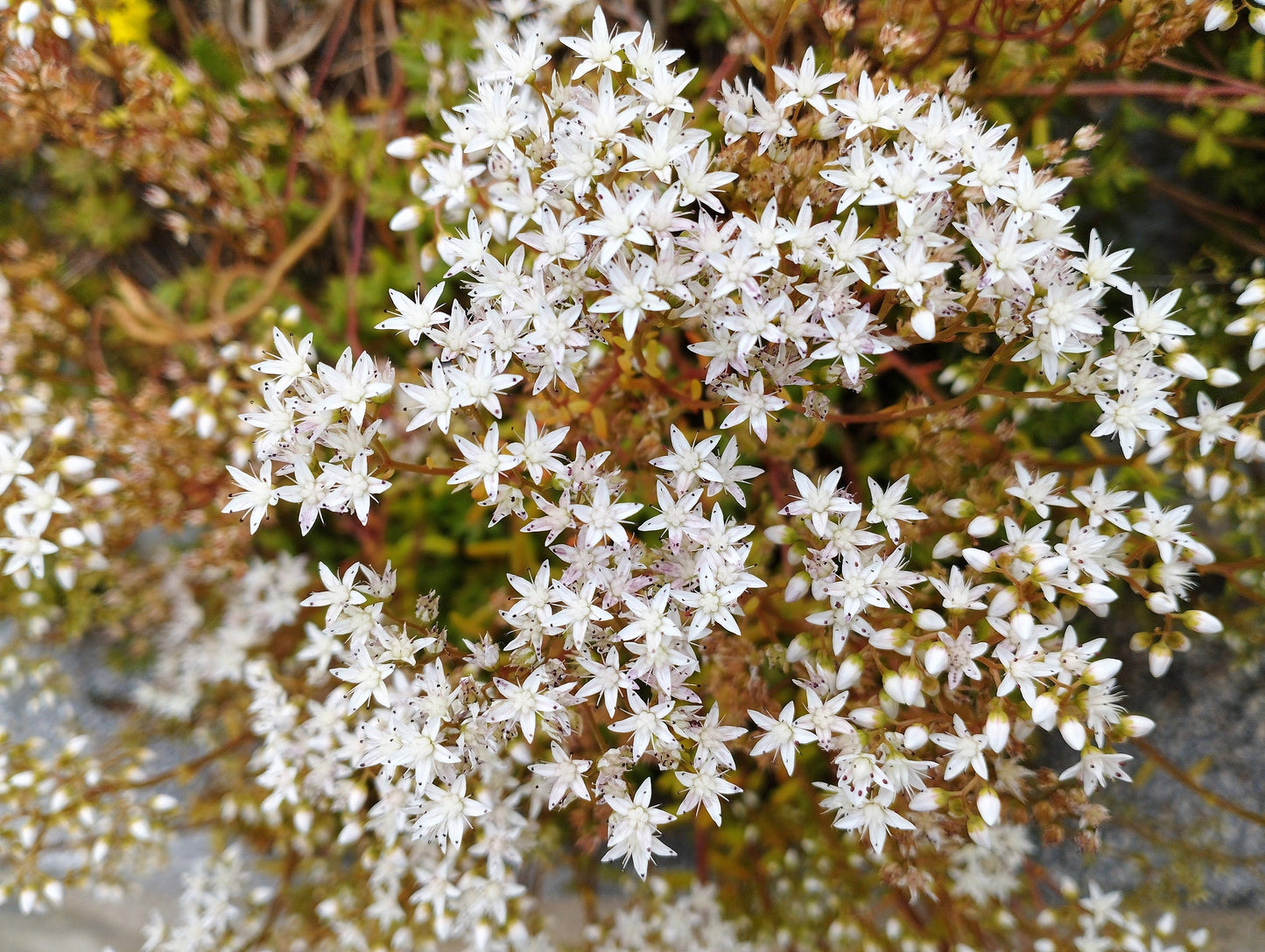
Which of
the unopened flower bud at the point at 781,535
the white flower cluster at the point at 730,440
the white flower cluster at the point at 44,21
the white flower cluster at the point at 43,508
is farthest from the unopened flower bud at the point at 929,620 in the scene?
the white flower cluster at the point at 44,21

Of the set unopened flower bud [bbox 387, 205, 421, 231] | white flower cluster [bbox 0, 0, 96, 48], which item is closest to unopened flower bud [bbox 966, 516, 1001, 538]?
unopened flower bud [bbox 387, 205, 421, 231]

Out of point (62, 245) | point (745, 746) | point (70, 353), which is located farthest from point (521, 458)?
point (62, 245)

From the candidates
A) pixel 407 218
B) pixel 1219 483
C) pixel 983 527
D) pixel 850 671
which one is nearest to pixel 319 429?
pixel 407 218

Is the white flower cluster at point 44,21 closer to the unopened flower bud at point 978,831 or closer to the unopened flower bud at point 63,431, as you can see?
the unopened flower bud at point 63,431

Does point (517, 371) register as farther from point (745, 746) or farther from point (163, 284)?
point (163, 284)

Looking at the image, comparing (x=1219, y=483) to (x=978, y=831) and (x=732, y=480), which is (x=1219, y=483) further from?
(x=732, y=480)

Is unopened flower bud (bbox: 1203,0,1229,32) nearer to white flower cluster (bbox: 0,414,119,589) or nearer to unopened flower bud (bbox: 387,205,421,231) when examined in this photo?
unopened flower bud (bbox: 387,205,421,231)

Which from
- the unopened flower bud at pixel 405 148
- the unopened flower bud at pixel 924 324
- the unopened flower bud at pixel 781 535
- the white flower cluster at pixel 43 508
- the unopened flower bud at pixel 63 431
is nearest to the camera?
the unopened flower bud at pixel 924 324

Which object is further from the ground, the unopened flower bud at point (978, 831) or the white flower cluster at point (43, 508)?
the white flower cluster at point (43, 508)

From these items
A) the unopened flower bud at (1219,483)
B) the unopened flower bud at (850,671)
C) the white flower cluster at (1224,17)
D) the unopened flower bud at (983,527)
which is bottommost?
the unopened flower bud at (850,671)
